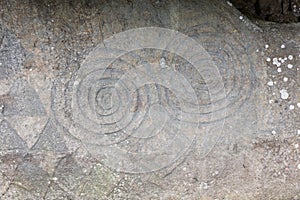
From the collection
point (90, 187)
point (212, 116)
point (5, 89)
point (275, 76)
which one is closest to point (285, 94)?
point (275, 76)

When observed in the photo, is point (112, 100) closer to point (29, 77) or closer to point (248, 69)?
point (29, 77)

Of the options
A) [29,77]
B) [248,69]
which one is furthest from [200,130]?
[29,77]

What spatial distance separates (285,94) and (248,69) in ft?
0.43

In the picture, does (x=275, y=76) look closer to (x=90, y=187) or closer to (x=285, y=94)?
(x=285, y=94)

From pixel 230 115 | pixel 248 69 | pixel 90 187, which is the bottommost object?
pixel 90 187

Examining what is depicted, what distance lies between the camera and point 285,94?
192 cm

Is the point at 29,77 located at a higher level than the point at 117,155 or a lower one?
higher

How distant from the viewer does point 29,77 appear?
1.83 m

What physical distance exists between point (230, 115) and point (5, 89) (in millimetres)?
642

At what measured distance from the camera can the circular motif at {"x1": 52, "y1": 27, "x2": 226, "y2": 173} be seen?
1859mm

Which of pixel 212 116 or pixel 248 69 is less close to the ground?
pixel 248 69

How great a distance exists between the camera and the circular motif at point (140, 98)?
1.86m

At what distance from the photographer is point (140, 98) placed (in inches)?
73.9

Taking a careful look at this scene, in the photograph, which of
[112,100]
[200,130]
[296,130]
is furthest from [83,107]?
[296,130]
